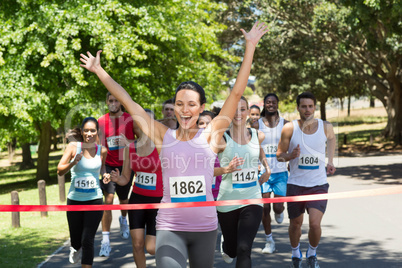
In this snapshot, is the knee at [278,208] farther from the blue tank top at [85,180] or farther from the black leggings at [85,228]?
the black leggings at [85,228]

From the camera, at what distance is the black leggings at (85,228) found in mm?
5527

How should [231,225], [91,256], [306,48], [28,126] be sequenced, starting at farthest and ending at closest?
1. [306,48]
2. [28,126]
3. [91,256]
4. [231,225]

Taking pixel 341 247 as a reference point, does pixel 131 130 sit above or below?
above

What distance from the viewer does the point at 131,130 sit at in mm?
7516

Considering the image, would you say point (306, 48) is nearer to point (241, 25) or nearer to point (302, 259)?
point (241, 25)

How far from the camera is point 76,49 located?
16828mm

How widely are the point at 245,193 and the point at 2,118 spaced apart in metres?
14.6

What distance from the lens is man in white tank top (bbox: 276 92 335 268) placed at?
231 inches

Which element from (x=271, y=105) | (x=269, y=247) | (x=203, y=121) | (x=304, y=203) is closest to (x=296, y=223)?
(x=304, y=203)

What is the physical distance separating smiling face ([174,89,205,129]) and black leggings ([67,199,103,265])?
2424mm

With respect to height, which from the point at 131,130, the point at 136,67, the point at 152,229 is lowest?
the point at 152,229

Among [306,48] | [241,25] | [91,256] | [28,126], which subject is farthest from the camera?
[306,48]

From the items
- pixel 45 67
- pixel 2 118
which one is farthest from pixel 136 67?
pixel 2 118

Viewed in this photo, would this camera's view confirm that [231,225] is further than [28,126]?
No
